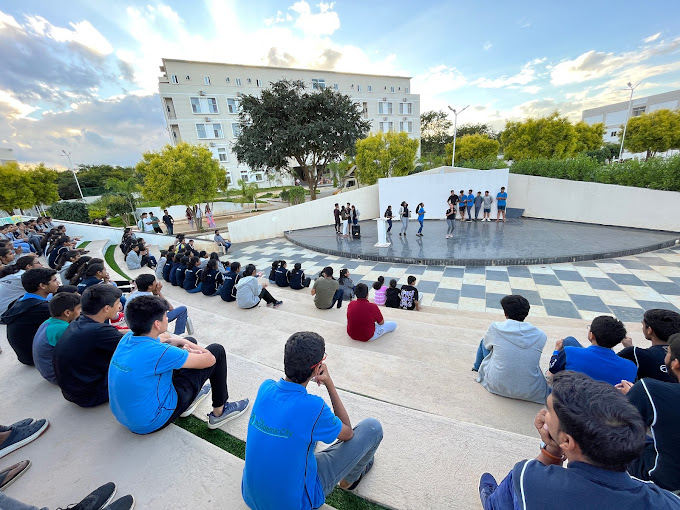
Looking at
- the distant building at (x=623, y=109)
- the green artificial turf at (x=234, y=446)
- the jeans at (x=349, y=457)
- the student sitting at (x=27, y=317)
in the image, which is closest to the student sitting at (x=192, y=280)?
the student sitting at (x=27, y=317)

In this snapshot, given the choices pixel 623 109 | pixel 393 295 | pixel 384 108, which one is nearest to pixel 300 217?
pixel 393 295

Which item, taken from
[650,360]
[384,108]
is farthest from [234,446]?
[384,108]

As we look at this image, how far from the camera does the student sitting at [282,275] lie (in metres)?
8.09

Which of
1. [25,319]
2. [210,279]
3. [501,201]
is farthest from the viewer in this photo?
[501,201]

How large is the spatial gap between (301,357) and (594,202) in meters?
16.3

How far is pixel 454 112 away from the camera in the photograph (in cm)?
2144

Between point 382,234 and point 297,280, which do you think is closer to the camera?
point 297,280

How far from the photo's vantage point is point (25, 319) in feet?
9.94

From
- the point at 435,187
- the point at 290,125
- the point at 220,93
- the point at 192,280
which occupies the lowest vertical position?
the point at 192,280

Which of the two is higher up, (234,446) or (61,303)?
(61,303)

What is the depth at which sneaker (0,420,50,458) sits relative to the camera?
214 cm

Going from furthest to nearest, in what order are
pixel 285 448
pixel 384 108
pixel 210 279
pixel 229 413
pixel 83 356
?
pixel 384 108
pixel 210 279
pixel 229 413
pixel 83 356
pixel 285 448

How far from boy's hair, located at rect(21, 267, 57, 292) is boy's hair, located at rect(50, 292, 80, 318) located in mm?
914

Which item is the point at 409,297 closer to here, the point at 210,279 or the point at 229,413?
the point at 229,413
